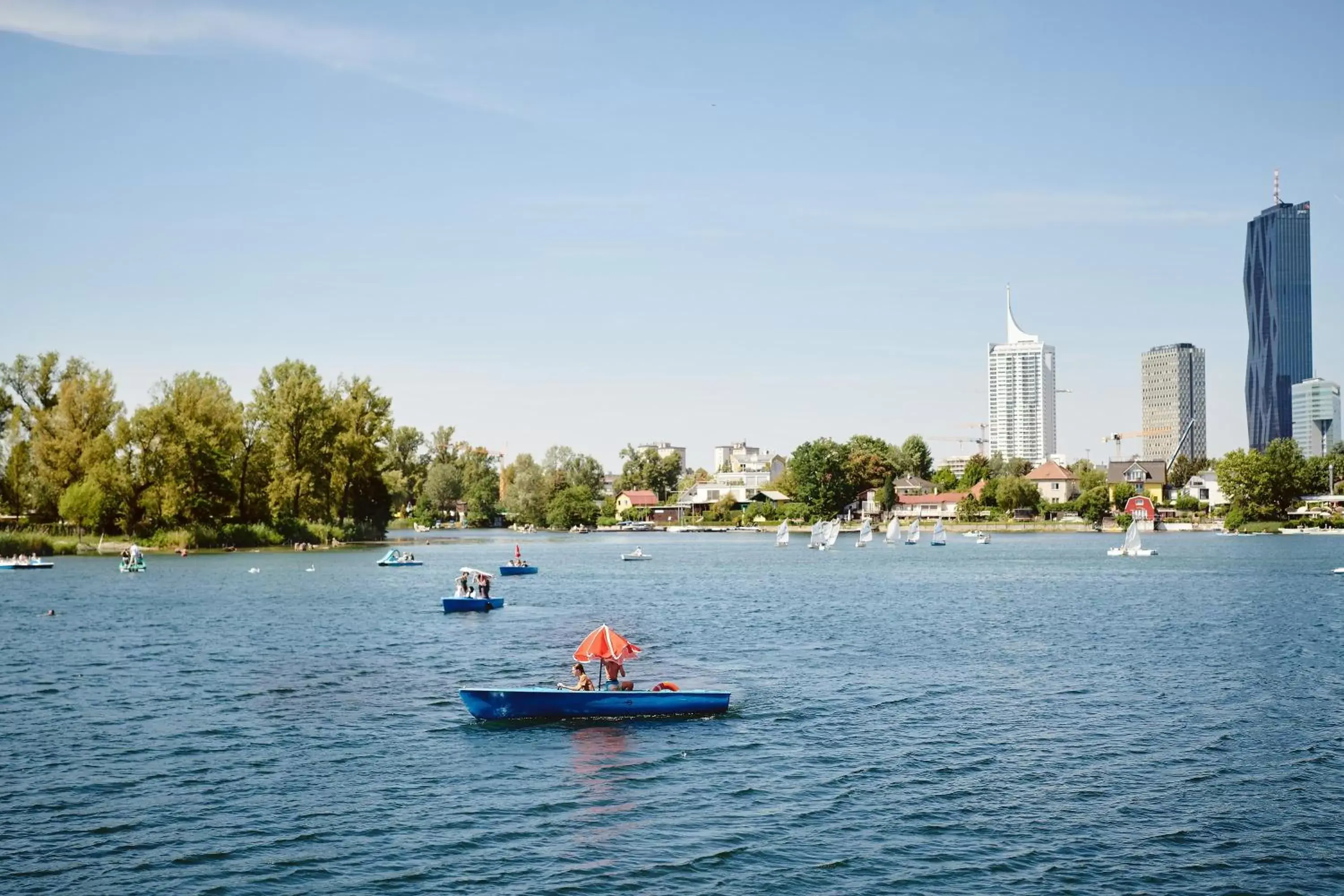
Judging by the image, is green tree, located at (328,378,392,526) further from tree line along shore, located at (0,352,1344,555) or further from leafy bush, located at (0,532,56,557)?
leafy bush, located at (0,532,56,557)

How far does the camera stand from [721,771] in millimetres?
29906

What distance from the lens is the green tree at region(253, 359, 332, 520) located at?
13425 centimetres

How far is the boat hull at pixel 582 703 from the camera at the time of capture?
115 ft

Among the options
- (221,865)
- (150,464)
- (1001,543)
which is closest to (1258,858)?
(221,865)

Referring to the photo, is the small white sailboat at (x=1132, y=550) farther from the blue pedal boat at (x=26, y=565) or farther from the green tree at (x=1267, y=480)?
the blue pedal boat at (x=26, y=565)

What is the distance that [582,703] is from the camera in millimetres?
35531

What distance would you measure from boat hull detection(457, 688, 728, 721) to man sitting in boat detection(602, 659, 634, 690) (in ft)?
1.11

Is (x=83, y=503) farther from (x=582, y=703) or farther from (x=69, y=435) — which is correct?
(x=582, y=703)

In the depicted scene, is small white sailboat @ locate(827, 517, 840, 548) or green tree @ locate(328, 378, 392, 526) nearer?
green tree @ locate(328, 378, 392, 526)

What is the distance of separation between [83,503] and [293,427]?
24829 millimetres

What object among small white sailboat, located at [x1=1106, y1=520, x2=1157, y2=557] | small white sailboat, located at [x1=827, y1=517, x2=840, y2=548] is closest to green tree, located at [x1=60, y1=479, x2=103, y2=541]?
small white sailboat, located at [x1=827, y1=517, x2=840, y2=548]

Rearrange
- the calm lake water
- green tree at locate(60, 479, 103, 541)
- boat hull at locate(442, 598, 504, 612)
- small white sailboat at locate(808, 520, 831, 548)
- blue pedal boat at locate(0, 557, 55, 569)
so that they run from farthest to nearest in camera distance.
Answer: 1. small white sailboat at locate(808, 520, 831, 548)
2. green tree at locate(60, 479, 103, 541)
3. blue pedal boat at locate(0, 557, 55, 569)
4. boat hull at locate(442, 598, 504, 612)
5. the calm lake water

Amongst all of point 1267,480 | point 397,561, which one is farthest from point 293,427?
point 1267,480

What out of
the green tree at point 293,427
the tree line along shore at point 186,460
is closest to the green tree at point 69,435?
the tree line along shore at point 186,460
